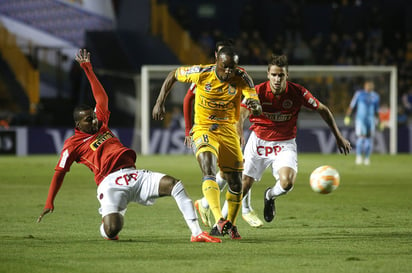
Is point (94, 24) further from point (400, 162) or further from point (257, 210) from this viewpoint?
point (257, 210)

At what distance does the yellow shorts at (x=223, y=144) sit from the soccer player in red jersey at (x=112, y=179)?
0.76 m

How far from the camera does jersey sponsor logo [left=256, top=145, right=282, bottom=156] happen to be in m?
9.77

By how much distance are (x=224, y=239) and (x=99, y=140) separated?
1.62 meters

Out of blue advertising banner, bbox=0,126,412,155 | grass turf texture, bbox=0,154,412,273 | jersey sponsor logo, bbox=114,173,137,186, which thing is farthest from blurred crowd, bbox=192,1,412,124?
jersey sponsor logo, bbox=114,173,137,186

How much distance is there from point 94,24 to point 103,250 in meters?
23.9

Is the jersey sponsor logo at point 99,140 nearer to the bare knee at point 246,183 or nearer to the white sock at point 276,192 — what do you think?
the bare knee at point 246,183

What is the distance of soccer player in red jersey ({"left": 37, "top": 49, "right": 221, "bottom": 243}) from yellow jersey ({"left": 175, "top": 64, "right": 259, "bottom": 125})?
3.23ft

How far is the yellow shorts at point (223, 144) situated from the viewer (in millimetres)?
8555

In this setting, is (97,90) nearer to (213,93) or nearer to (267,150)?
(213,93)

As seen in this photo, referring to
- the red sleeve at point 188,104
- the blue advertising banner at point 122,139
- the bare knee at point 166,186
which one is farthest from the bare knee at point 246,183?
the blue advertising banner at point 122,139

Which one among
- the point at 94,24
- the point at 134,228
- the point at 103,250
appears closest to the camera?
the point at 103,250

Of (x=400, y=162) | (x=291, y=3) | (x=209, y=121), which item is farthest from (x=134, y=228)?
(x=291, y=3)

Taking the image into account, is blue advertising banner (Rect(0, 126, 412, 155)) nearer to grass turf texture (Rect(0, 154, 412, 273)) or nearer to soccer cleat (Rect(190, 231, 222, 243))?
grass turf texture (Rect(0, 154, 412, 273))

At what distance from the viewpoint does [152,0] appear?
101ft
